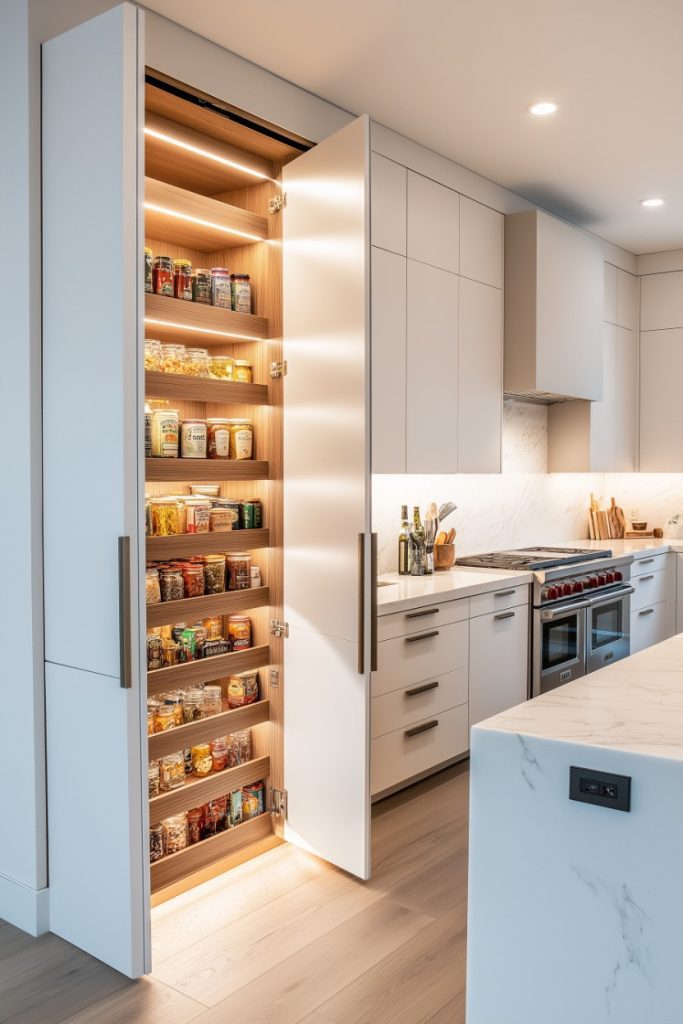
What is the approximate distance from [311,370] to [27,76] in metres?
1.19

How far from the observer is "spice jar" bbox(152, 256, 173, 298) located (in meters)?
2.80

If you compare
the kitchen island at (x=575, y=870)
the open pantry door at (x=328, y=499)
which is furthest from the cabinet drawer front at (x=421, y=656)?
the kitchen island at (x=575, y=870)

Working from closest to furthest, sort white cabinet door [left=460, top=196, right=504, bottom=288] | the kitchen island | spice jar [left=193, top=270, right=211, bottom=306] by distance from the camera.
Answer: the kitchen island < spice jar [left=193, top=270, right=211, bottom=306] < white cabinet door [left=460, top=196, right=504, bottom=288]

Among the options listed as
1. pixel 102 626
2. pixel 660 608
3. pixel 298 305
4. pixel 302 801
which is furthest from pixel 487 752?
pixel 660 608

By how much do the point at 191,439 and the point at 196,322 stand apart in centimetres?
39

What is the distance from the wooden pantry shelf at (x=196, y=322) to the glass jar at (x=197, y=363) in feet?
0.24

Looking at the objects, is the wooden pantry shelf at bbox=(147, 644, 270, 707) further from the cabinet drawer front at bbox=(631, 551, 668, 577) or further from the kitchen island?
the cabinet drawer front at bbox=(631, 551, 668, 577)

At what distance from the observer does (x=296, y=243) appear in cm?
300

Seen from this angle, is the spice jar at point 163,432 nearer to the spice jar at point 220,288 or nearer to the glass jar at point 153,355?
the glass jar at point 153,355

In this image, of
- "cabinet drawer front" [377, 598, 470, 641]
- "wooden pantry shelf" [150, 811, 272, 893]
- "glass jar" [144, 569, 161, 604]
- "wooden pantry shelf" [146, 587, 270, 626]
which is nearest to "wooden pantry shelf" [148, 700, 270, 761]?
"wooden pantry shelf" [146, 587, 270, 626]

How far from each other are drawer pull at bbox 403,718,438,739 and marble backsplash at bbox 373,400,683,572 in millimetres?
853

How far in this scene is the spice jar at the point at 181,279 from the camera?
287 centimetres

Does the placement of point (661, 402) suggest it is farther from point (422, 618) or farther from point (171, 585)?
point (171, 585)

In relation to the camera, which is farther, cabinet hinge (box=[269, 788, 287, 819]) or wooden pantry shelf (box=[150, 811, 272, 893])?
cabinet hinge (box=[269, 788, 287, 819])
